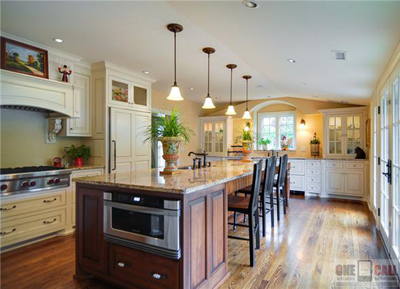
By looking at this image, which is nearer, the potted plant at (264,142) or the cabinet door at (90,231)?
the cabinet door at (90,231)

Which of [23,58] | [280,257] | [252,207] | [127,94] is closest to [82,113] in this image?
[127,94]

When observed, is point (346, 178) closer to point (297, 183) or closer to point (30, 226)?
point (297, 183)

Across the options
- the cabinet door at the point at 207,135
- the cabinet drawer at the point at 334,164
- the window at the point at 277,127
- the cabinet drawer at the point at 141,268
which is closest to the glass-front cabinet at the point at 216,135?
the cabinet door at the point at 207,135

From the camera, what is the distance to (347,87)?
13.4ft

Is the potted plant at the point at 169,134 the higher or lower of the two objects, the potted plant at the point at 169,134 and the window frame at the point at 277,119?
the lower

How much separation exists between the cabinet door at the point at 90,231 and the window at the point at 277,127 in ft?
19.2

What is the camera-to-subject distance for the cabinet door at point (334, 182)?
5.69 meters

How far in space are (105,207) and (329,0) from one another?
7.73 ft

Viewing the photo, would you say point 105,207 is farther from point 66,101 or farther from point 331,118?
point 331,118

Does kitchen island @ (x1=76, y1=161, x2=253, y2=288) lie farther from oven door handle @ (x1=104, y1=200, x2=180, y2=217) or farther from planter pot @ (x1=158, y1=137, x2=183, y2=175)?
planter pot @ (x1=158, y1=137, x2=183, y2=175)

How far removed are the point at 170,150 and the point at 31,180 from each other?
6.20 feet

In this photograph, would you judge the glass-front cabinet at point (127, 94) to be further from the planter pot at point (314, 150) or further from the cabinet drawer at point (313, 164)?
the planter pot at point (314, 150)

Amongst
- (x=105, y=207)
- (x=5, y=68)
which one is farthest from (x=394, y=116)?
(x=5, y=68)

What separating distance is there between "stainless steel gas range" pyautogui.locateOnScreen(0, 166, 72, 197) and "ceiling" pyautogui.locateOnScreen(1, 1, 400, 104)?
1.68m
